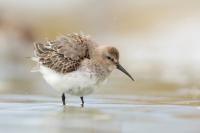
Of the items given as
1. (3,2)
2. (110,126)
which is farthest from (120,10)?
(110,126)

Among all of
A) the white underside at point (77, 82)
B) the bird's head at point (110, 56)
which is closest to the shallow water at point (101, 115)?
the white underside at point (77, 82)

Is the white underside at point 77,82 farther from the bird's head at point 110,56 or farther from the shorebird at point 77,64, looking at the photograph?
the bird's head at point 110,56

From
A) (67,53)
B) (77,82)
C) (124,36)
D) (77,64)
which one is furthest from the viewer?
(124,36)

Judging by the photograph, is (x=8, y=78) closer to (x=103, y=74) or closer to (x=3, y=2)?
(x=103, y=74)

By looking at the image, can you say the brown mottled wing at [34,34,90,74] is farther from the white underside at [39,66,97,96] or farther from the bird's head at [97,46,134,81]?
the bird's head at [97,46,134,81]

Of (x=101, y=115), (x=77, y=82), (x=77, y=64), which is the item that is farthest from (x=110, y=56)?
(x=101, y=115)

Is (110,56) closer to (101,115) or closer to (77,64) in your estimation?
(77,64)

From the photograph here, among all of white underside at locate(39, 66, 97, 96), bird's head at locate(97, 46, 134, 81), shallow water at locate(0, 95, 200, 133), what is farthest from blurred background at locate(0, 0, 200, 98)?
white underside at locate(39, 66, 97, 96)

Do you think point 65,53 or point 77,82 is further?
point 65,53
